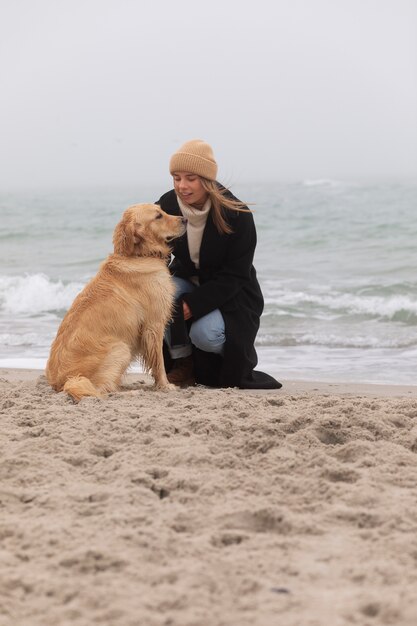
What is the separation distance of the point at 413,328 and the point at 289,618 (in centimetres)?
678

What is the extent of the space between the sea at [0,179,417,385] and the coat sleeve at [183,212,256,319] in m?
0.26

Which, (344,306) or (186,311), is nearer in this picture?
(186,311)

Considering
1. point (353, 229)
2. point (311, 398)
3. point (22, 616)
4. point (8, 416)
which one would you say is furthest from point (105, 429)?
point (353, 229)

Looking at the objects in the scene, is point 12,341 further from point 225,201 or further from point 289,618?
point 289,618

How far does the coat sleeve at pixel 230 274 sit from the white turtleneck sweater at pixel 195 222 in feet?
0.61

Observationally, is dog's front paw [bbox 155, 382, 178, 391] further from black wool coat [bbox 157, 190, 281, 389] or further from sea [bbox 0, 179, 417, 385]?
sea [bbox 0, 179, 417, 385]

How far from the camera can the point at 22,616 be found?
6.96 feet

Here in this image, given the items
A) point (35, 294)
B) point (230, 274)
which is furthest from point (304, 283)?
point (230, 274)

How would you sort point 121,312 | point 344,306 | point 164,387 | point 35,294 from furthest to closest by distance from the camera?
point 35,294, point 344,306, point 164,387, point 121,312

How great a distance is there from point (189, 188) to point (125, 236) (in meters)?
0.52

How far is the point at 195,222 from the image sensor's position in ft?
17.0

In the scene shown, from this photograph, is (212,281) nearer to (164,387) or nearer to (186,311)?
(186,311)

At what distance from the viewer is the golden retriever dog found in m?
4.73

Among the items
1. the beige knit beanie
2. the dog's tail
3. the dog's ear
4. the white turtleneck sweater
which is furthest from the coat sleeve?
the dog's tail
